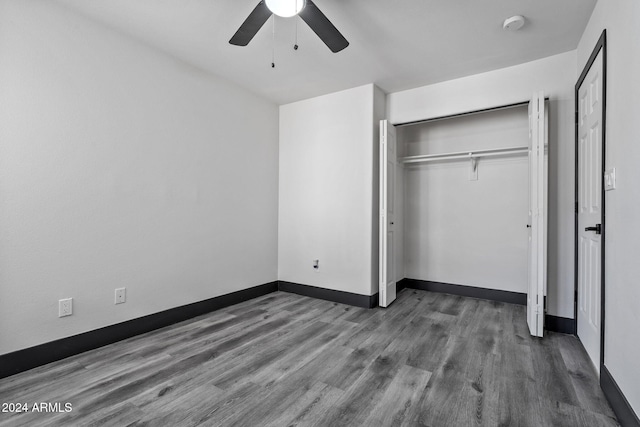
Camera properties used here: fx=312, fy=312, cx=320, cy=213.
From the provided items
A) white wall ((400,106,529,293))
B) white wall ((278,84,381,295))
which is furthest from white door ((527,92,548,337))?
white wall ((278,84,381,295))

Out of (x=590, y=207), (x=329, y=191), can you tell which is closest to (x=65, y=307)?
(x=329, y=191)

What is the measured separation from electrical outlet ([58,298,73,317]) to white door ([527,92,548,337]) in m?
3.70

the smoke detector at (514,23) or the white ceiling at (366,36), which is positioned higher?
the white ceiling at (366,36)

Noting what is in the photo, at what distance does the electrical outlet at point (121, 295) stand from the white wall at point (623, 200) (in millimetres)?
3322

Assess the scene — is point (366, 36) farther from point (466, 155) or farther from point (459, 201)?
point (459, 201)

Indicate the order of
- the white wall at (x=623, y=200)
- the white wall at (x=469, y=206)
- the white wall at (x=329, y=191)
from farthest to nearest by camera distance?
the white wall at (x=469, y=206), the white wall at (x=329, y=191), the white wall at (x=623, y=200)

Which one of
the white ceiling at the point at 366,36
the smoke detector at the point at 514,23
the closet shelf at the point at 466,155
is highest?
the white ceiling at the point at 366,36

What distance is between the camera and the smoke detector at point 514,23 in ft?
7.69

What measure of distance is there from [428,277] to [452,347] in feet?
6.23

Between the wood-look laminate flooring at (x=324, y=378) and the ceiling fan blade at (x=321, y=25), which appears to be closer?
the wood-look laminate flooring at (x=324, y=378)

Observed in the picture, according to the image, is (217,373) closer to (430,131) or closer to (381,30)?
(381,30)

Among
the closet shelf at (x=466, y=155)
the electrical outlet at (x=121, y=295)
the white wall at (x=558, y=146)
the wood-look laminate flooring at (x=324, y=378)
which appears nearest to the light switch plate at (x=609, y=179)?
the white wall at (x=558, y=146)

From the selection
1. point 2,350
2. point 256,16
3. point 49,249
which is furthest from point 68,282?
point 256,16

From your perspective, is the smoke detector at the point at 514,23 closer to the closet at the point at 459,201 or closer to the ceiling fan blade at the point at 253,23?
the closet at the point at 459,201
